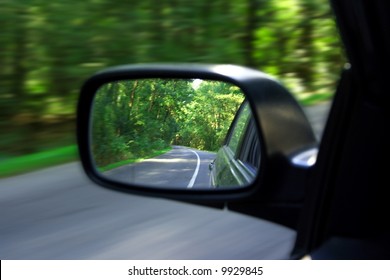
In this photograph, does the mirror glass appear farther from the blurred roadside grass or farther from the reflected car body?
the blurred roadside grass

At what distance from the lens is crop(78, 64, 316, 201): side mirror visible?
5.23 feet

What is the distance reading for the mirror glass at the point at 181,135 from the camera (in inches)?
71.0

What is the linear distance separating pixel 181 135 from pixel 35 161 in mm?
5339

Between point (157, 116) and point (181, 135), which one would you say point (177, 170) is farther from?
point (157, 116)

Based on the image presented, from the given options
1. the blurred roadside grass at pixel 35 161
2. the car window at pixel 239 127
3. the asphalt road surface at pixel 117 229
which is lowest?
the blurred roadside grass at pixel 35 161

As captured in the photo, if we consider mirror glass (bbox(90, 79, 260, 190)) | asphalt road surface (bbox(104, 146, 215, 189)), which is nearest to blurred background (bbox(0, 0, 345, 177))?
mirror glass (bbox(90, 79, 260, 190))

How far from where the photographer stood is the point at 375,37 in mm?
1337

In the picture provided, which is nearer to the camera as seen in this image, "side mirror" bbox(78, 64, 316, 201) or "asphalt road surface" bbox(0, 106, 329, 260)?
"side mirror" bbox(78, 64, 316, 201)

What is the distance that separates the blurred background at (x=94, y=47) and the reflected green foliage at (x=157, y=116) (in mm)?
4459

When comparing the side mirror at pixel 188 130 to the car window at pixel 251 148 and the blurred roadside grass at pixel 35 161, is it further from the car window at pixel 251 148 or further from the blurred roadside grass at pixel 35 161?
the blurred roadside grass at pixel 35 161

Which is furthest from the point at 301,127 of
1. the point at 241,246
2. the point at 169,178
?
the point at 241,246

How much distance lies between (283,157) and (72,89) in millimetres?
8317

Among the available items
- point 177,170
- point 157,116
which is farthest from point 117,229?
point 177,170

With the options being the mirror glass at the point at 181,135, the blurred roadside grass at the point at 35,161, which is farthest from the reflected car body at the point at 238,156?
the blurred roadside grass at the point at 35,161
